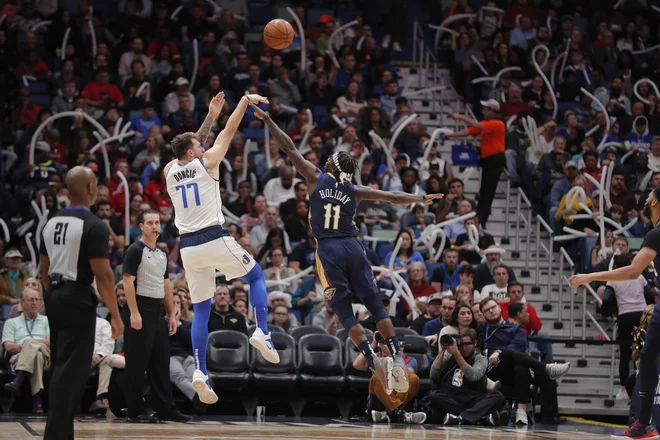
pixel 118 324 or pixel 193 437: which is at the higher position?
pixel 118 324

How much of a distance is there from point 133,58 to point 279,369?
28.6 feet

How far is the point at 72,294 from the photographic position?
8.12 m

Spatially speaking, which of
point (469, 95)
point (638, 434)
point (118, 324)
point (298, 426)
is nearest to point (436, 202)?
point (469, 95)

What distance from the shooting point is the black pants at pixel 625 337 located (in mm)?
15633

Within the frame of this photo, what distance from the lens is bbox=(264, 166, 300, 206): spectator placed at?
1817 centimetres

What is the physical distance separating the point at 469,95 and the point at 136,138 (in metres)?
7.30

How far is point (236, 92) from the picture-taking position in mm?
20344

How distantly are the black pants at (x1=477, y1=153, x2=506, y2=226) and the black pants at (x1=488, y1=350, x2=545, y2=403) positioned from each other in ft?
15.8

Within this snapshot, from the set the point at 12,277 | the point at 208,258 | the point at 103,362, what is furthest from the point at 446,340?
the point at 12,277

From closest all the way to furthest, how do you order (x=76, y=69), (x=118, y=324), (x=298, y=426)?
(x=118, y=324) → (x=298, y=426) → (x=76, y=69)

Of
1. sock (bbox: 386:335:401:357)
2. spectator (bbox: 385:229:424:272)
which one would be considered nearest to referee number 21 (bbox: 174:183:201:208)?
sock (bbox: 386:335:401:357)

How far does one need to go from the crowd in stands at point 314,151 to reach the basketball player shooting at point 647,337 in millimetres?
3372

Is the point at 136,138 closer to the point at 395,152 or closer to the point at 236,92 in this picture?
the point at 236,92

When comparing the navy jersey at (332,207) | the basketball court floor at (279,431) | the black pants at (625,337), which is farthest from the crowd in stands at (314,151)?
the navy jersey at (332,207)
